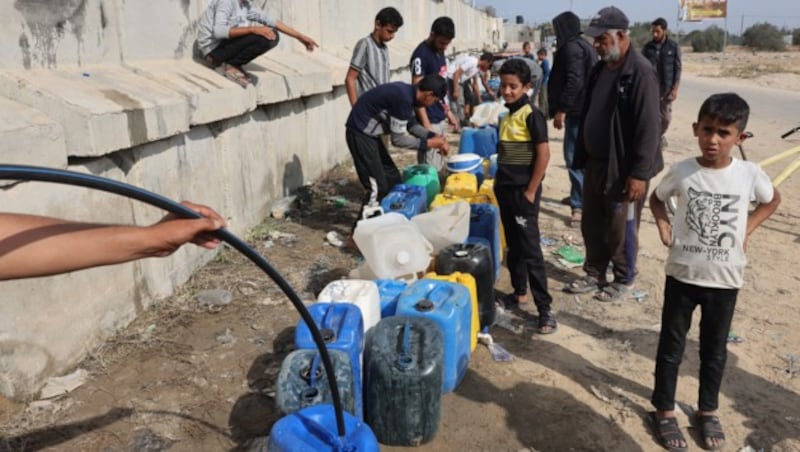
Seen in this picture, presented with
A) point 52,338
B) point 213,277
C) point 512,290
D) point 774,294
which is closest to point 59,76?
point 52,338

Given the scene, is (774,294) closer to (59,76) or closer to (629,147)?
(629,147)

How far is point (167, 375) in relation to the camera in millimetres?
3537

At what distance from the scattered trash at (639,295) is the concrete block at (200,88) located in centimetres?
358

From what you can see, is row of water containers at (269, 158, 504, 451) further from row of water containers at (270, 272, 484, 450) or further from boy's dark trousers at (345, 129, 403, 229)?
boy's dark trousers at (345, 129, 403, 229)

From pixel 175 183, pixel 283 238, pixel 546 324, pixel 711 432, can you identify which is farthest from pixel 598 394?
pixel 283 238

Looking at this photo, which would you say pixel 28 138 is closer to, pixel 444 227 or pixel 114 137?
pixel 114 137

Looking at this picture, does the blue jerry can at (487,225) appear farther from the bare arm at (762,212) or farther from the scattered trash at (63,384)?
the scattered trash at (63,384)

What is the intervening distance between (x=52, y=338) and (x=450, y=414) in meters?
2.17

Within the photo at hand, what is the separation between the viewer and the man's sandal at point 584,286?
4.74 meters

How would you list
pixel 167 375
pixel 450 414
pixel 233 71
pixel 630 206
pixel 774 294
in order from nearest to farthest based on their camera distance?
pixel 450 414, pixel 167 375, pixel 630 206, pixel 774 294, pixel 233 71

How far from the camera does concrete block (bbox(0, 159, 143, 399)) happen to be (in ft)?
9.90

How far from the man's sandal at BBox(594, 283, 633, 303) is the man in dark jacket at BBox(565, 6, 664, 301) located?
1 centimetres

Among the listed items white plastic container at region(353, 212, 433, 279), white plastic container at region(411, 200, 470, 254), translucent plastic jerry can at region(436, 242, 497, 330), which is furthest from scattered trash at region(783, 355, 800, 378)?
white plastic container at region(353, 212, 433, 279)

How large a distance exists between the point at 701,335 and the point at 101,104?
3437 mm
